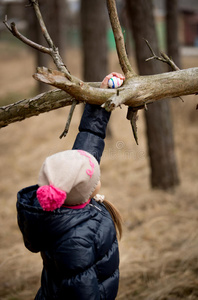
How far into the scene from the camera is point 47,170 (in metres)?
1.76

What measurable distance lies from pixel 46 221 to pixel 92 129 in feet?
2.14

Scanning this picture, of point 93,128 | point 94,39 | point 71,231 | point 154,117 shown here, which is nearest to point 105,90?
point 93,128

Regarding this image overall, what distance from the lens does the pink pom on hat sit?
5.48ft

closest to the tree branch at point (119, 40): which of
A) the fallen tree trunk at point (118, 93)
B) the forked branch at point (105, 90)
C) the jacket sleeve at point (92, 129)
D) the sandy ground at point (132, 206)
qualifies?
the forked branch at point (105, 90)

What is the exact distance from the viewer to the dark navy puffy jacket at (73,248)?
178 cm

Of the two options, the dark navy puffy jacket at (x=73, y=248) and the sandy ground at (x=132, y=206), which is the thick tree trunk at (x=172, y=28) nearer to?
the sandy ground at (x=132, y=206)

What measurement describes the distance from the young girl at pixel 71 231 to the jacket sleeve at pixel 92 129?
0.80 ft

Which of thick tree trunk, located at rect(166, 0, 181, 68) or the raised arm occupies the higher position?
thick tree trunk, located at rect(166, 0, 181, 68)

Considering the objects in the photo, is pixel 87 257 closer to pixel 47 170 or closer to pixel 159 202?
pixel 47 170

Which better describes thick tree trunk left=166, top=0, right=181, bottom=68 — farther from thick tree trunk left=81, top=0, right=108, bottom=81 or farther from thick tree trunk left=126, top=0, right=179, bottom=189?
thick tree trunk left=126, top=0, right=179, bottom=189

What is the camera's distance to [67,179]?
5.69 feet

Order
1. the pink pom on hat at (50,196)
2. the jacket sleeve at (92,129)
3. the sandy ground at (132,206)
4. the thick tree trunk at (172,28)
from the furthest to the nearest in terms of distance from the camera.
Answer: the thick tree trunk at (172,28) → the sandy ground at (132,206) → the jacket sleeve at (92,129) → the pink pom on hat at (50,196)

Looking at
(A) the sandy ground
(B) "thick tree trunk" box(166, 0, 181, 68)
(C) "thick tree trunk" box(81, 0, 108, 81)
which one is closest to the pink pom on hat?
(A) the sandy ground

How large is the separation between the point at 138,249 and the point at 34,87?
9691 millimetres
